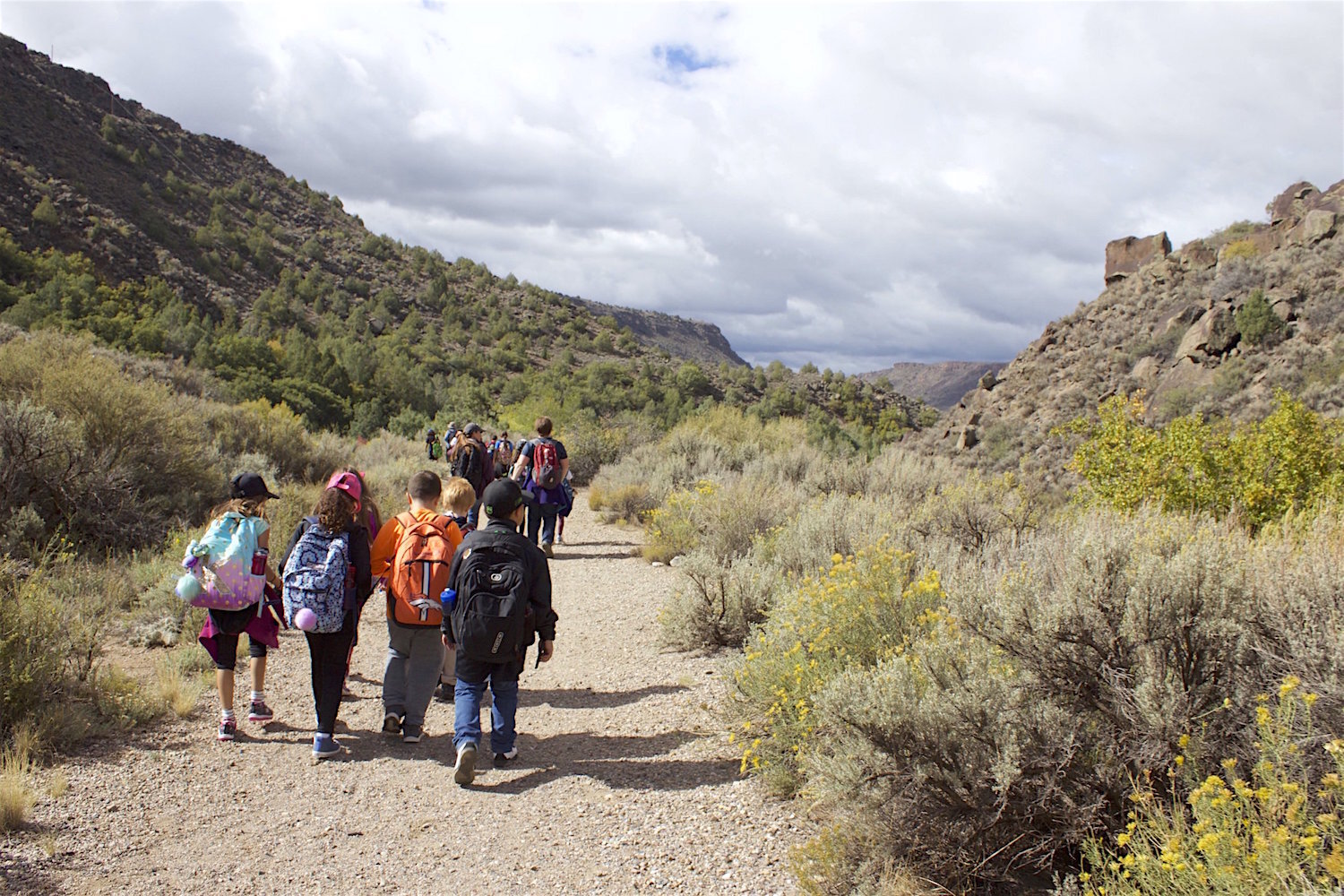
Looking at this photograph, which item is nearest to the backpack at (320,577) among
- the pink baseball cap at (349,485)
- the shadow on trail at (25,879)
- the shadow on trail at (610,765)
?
the pink baseball cap at (349,485)

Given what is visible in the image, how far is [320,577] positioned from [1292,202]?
1603 inches

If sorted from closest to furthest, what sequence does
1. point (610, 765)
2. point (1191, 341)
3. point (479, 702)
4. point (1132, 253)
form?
point (479, 702) → point (610, 765) → point (1191, 341) → point (1132, 253)

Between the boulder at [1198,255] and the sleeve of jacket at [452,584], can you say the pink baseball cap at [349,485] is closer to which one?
the sleeve of jacket at [452,584]

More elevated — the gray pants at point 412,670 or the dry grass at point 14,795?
the gray pants at point 412,670

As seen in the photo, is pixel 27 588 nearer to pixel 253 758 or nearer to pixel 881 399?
pixel 253 758

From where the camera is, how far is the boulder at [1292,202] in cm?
3297

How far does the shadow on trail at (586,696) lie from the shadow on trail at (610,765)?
60cm

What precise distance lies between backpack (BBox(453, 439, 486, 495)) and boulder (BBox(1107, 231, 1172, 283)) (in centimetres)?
3371

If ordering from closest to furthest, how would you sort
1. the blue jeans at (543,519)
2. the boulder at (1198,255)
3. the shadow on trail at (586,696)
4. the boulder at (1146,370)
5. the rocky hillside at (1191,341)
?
the shadow on trail at (586,696)
the blue jeans at (543,519)
the rocky hillside at (1191,341)
the boulder at (1146,370)
the boulder at (1198,255)

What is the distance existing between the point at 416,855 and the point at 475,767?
0.96 meters

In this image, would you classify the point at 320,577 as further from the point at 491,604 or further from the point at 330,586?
the point at 491,604

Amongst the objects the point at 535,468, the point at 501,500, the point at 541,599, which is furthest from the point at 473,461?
the point at 541,599

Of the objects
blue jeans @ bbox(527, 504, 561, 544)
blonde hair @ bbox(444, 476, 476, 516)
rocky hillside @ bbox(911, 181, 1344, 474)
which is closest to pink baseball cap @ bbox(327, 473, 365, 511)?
blonde hair @ bbox(444, 476, 476, 516)

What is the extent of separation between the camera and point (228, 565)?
520 centimetres
